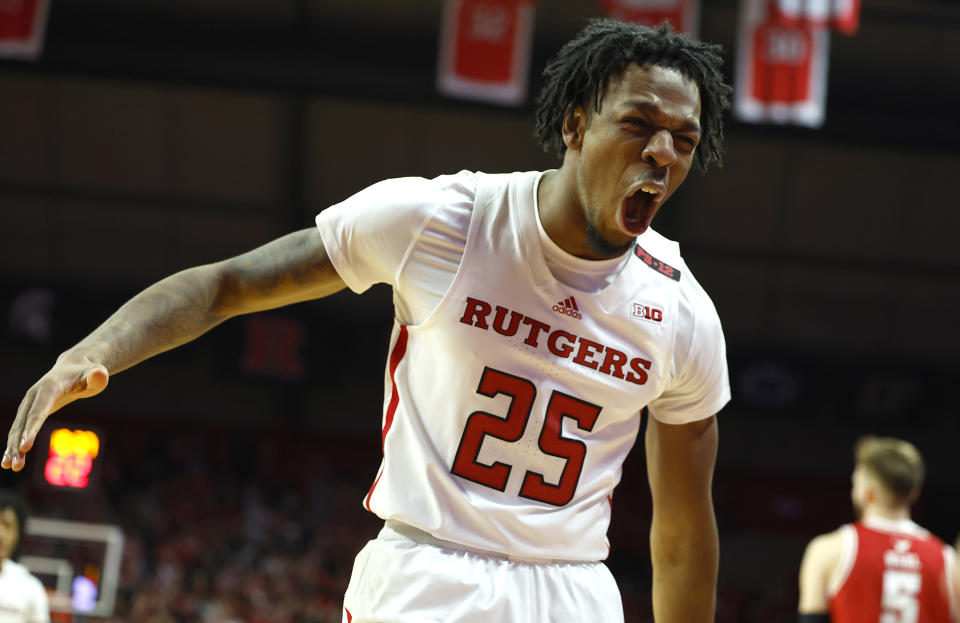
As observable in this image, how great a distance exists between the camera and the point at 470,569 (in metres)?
2.54

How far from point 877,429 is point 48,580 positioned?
34.2ft

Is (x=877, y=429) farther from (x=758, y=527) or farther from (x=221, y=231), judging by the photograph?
(x=221, y=231)

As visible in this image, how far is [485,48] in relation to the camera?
10664mm

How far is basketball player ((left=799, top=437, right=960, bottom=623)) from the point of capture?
5340 millimetres

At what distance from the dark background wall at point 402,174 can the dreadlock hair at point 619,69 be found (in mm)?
10087

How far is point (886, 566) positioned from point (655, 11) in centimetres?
613

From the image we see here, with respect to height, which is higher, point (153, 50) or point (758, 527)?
point (153, 50)

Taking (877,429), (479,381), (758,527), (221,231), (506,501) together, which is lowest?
(758,527)

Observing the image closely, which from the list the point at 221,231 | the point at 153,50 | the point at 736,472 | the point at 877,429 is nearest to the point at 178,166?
the point at 221,231

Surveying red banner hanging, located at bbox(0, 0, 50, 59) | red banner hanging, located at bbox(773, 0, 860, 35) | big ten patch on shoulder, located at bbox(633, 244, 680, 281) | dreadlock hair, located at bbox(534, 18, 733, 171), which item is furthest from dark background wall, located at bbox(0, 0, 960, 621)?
big ten patch on shoulder, located at bbox(633, 244, 680, 281)

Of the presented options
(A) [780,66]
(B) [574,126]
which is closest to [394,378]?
(B) [574,126]

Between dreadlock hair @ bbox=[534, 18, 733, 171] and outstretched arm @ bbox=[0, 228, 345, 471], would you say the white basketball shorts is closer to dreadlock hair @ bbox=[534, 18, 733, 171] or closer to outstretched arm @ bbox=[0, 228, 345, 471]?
outstretched arm @ bbox=[0, 228, 345, 471]

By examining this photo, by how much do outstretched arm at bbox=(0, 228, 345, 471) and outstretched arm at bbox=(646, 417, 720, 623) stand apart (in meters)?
0.93

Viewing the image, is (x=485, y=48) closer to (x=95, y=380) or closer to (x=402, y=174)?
(x=402, y=174)
